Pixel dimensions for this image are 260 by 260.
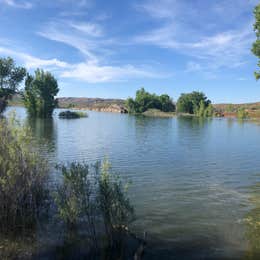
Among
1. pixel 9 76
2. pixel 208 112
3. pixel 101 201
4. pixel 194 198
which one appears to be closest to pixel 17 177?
pixel 101 201

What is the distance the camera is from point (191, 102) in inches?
6299

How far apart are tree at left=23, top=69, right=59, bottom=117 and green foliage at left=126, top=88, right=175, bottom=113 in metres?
77.8

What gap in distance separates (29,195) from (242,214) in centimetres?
951

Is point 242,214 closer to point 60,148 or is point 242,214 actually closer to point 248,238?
point 248,238

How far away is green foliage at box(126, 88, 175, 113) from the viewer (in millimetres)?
159250

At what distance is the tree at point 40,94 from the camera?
82.4 meters

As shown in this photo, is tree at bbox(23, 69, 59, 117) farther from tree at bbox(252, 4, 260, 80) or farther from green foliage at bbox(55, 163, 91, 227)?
green foliage at bbox(55, 163, 91, 227)

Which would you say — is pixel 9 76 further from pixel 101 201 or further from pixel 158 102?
pixel 158 102

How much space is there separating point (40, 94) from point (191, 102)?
103 metres

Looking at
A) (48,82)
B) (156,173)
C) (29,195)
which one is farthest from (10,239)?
(48,82)

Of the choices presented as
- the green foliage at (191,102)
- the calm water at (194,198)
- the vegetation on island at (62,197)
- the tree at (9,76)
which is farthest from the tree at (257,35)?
the green foliage at (191,102)

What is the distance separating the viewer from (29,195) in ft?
31.9

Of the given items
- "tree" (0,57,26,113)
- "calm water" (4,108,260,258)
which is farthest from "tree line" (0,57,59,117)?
"calm water" (4,108,260,258)

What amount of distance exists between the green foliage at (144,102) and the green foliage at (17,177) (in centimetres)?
14977
